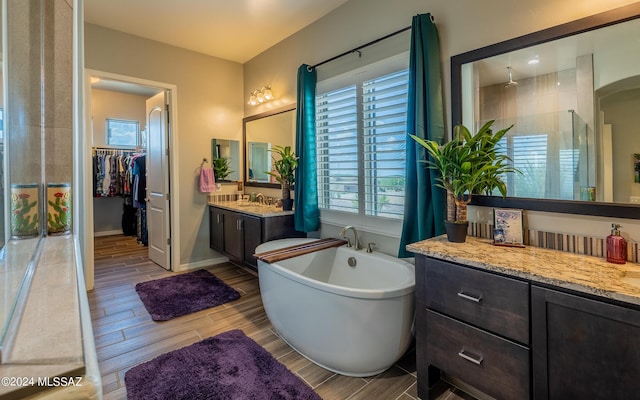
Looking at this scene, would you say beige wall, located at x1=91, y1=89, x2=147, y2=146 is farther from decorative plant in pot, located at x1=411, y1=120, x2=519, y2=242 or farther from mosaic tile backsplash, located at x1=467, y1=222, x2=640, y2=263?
mosaic tile backsplash, located at x1=467, y1=222, x2=640, y2=263

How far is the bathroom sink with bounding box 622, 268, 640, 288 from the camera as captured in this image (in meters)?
Result: 1.19

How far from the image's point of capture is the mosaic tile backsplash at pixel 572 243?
1.44 m

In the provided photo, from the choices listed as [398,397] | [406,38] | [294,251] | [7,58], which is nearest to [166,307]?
[294,251]

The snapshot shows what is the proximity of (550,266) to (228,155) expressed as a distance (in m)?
3.84

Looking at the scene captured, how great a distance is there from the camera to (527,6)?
68.9 inches

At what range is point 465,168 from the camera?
175 cm

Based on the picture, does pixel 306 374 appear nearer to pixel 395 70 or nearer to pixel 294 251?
pixel 294 251

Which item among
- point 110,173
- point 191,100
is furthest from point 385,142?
point 110,173

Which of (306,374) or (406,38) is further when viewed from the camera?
(406,38)

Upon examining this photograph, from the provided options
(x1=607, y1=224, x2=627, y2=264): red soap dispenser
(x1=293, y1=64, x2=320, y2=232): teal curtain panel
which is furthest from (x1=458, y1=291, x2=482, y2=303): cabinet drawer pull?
(x1=293, y1=64, x2=320, y2=232): teal curtain panel

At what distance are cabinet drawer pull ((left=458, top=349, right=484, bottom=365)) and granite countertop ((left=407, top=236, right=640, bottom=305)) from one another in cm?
44

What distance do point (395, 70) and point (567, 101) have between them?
1230 millimetres

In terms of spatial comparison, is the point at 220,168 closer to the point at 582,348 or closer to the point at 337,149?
the point at 337,149

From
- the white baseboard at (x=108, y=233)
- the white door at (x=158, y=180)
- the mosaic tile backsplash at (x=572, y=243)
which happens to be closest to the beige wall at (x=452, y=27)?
the mosaic tile backsplash at (x=572, y=243)
